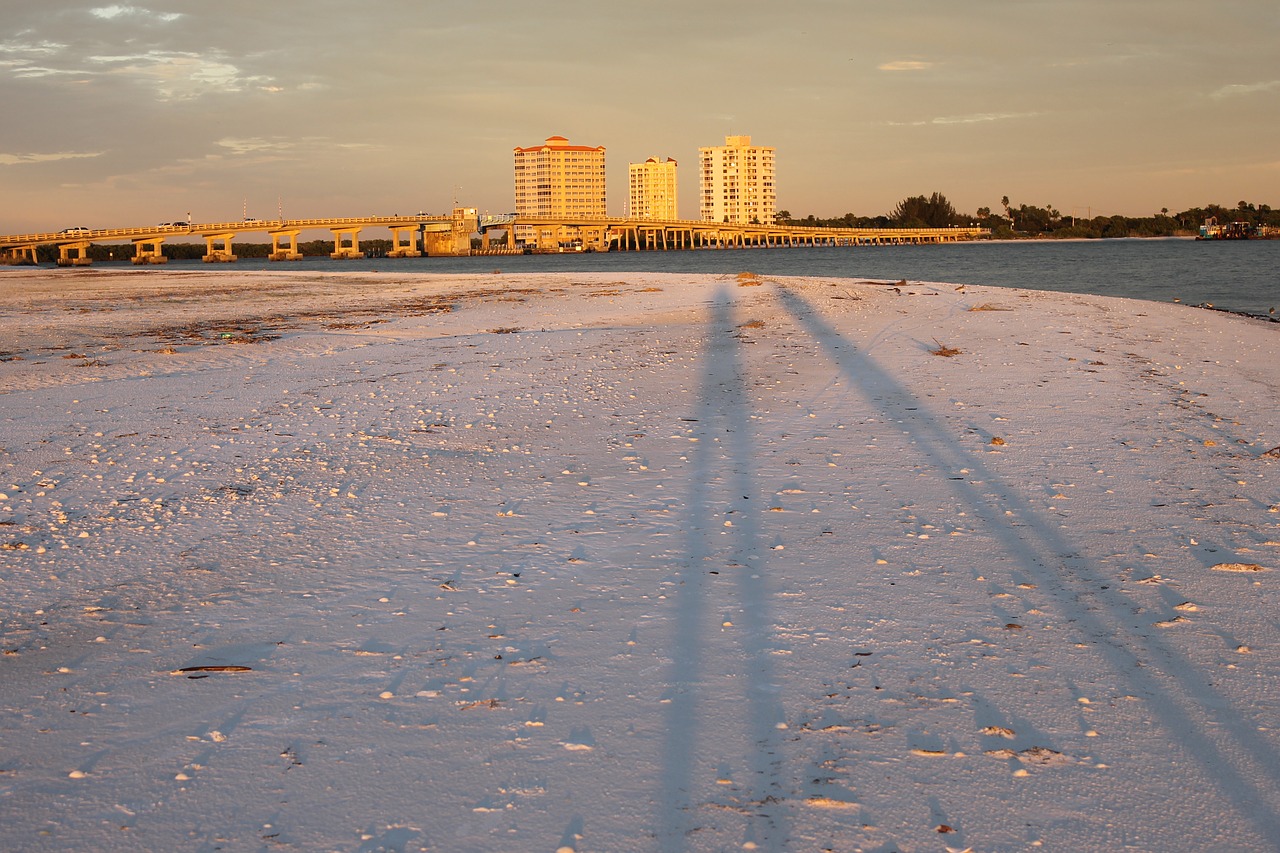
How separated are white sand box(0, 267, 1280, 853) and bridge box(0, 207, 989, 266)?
9787 cm

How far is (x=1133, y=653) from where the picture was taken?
3.54 metres

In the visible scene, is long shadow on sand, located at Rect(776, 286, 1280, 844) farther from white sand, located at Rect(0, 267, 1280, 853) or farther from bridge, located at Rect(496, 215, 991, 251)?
bridge, located at Rect(496, 215, 991, 251)

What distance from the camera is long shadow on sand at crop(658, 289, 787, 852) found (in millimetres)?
2633

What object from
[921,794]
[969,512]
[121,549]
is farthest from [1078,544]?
[121,549]

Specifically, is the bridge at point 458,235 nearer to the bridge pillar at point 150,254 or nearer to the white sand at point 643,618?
the bridge pillar at point 150,254

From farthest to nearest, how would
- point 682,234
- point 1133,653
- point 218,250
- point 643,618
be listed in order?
point 682,234 → point 218,250 → point 643,618 → point 1133,653

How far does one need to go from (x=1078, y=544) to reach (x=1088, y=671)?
149 centimetres

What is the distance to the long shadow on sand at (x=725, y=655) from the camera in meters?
2.63

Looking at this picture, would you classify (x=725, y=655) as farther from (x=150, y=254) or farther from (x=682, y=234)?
(x=682, y=234)

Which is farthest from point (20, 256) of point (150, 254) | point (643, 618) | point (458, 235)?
point (643, 618)

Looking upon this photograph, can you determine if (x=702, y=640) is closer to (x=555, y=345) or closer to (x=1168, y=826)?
(x=1168, y=826)

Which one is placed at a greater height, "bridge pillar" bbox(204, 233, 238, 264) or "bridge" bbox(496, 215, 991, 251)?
"bridge" bbox(496, 215, 991, 251)

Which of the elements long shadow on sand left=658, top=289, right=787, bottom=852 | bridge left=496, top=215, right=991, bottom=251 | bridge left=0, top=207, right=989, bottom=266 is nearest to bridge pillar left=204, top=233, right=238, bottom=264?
bridge left=0, top=207, right=989, bottom=266

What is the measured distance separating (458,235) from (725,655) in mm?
139172
